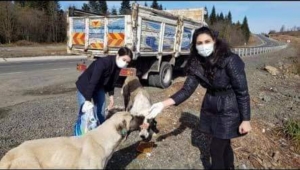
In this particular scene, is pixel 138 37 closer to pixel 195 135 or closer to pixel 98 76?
pixel 195 135

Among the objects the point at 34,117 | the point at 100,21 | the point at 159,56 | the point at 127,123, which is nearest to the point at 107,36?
the point at 100,21

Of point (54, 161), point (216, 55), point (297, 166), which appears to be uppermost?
point (216, 55)

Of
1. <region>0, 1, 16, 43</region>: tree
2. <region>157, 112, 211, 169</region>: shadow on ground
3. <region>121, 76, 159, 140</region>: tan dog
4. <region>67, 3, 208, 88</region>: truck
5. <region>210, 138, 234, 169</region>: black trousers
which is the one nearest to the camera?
<region>210, 138, 234, 169</region>: black trousers

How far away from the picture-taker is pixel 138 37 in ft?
32.8

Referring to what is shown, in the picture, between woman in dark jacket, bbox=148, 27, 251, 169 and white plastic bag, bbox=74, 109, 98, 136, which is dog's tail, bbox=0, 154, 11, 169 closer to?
white plastic bag, bbox=74, 109, 98, 136

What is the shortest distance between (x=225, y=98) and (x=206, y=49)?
608mm

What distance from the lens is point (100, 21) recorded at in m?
10.5

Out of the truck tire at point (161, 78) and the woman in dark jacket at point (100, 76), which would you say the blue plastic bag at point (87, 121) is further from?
the truck tire at point (161, 78)

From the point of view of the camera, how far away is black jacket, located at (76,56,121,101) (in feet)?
16.1

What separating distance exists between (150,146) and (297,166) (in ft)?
7.78

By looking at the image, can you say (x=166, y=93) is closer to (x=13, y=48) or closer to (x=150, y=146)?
(x=150, y=146)

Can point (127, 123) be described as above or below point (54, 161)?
above

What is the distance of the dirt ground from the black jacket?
1126 millimetres

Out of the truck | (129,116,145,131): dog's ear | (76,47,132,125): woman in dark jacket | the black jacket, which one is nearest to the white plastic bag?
(76,47,132,125): woman in dark jacket
